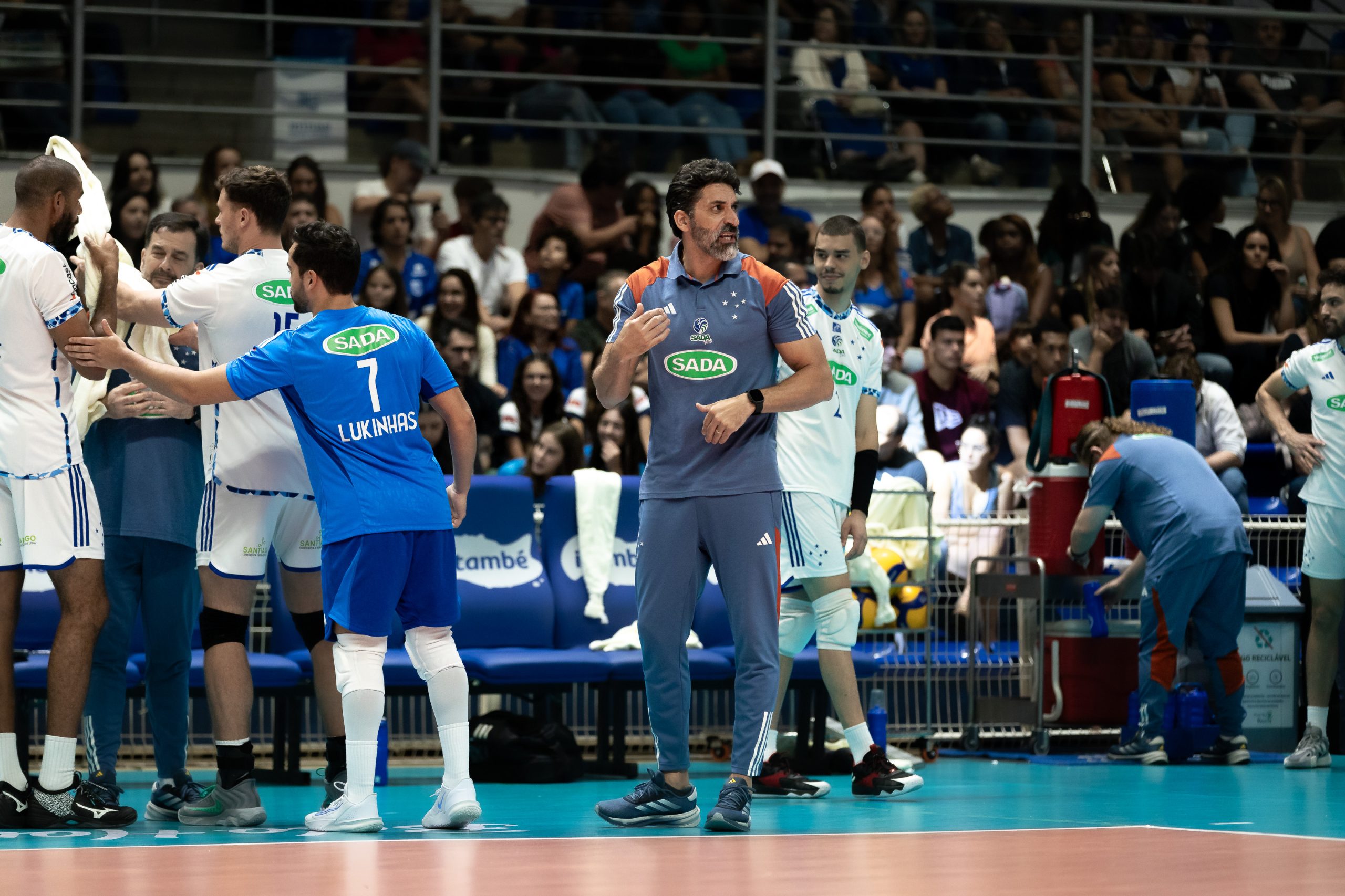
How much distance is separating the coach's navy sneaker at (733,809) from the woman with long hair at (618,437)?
407cm

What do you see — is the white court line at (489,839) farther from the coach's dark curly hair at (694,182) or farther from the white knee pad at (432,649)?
the coach's dark curly hair at (694,182)

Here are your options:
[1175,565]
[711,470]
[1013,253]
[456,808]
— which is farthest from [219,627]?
[1013,253]

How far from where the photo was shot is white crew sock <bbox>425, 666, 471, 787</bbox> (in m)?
6.00

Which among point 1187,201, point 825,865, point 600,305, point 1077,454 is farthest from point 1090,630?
point 1187,201

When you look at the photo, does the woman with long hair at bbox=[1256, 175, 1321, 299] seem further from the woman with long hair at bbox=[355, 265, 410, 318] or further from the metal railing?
the woman with long hair at bbox=[355, 265, 410, 318]

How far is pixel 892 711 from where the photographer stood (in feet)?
32.4

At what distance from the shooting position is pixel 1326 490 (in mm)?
9352

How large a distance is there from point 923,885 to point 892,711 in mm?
5325

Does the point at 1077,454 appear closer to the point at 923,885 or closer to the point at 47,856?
the point at 923,885

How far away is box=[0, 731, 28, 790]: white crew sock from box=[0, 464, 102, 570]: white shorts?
1.95ft

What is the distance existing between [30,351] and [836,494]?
326 centimetres

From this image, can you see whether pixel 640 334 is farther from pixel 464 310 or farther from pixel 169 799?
pixel 464 310

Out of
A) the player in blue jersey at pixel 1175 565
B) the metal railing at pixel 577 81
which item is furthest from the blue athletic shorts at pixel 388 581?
the metal railing at pixel 577 81

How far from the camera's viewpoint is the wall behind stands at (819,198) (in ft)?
42.6
